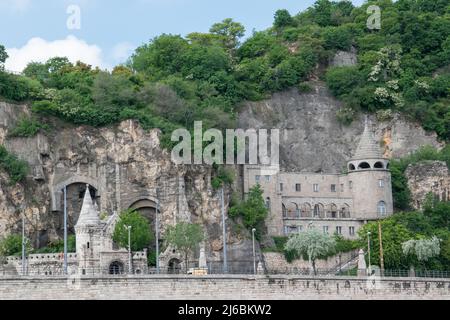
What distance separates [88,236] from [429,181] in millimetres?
34605

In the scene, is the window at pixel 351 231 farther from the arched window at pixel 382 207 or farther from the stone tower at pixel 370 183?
the arched window at pixel 382 207

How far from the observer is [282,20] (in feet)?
491

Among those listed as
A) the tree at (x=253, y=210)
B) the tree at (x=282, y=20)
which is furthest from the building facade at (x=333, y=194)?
the tree at (x=282, y=20)

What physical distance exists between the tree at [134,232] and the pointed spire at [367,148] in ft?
76.0

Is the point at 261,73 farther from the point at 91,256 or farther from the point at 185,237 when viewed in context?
the point at 91,256

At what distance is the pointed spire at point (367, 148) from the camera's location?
121250 millimetres

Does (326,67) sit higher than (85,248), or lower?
higher

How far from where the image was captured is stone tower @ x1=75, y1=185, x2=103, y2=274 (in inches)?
4060

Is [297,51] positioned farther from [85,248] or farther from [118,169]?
[85,248]

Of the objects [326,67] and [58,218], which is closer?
[58,218]

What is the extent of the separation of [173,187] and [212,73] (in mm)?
21648
